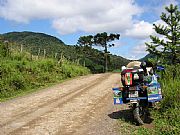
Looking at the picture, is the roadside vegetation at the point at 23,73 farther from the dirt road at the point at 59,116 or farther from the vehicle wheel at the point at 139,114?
the vehicle wheel at the point at 139,114

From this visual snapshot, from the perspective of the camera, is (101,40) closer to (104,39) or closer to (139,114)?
(104,39)

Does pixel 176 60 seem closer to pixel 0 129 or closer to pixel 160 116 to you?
pixel 160 116

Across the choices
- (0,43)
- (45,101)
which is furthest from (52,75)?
(45,101)

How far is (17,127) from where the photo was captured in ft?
29.0

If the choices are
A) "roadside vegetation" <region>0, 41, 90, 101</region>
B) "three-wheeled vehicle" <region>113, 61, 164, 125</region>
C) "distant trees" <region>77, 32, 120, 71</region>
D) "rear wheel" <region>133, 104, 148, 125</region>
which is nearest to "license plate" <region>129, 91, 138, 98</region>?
"three-wheeled vehicle" <region>113, 61, 164, 125</region>

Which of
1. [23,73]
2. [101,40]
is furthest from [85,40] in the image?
[23,73]

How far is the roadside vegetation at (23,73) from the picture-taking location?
18097 mm

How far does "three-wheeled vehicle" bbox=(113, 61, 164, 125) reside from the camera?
913 cm

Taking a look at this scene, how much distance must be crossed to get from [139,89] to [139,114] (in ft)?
2.45

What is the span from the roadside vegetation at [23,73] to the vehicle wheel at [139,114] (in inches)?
327

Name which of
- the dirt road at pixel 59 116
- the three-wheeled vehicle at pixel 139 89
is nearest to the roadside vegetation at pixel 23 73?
the dirt road at pixel 59 116

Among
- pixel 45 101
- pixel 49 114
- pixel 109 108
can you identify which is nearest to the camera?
pixel 49 114

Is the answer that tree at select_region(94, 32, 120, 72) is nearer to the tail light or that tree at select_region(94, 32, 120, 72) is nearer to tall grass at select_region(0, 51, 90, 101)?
tall grass at select_region(0, 51, 90, 101)

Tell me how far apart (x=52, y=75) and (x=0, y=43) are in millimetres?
4762
